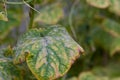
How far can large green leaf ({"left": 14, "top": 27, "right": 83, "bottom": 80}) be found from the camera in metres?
1.10

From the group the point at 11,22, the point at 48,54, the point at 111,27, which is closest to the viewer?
the point at 48,54

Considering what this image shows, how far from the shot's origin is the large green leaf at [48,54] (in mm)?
1098

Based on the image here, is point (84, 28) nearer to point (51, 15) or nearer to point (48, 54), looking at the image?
point (51, 15)

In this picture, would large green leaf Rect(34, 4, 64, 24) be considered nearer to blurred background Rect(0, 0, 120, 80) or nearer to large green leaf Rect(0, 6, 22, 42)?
blurred background Rect(0, 0, 120, 80)

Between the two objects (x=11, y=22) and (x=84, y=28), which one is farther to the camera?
(x=84, y=28)

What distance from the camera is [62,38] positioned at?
1190mm

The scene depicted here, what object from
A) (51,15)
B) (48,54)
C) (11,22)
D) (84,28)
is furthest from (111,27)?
(48,54)

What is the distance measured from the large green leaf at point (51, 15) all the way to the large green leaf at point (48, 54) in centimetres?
103

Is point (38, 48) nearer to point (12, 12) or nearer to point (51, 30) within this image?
point (51, 30)

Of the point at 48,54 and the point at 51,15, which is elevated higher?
the point at 51,15

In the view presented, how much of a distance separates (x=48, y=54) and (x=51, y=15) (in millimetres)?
1216

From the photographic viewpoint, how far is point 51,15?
7.64 feet

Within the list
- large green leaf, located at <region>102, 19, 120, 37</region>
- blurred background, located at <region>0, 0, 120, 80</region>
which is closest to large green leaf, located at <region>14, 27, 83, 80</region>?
blurred background, located at <region>0, 0, 120, 80</region>

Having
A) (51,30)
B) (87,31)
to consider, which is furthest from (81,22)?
(51,30)
